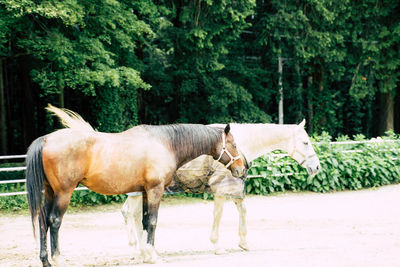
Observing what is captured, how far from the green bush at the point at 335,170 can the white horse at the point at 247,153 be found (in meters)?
4.30

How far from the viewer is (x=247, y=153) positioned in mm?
7297

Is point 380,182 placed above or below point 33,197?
below

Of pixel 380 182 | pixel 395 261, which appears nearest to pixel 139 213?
pixel 395 261

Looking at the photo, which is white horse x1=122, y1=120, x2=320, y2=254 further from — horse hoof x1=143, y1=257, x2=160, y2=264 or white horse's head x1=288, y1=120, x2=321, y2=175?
horse hoof x1=143, y1=257, x2=160, y2=264

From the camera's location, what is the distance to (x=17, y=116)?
25.7m

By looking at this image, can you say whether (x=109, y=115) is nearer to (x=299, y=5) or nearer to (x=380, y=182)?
(x=380, y=182)

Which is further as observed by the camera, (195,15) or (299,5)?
(299,5)

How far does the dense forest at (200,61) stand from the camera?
12.6 meters

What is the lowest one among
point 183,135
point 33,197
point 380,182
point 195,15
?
point 380,182

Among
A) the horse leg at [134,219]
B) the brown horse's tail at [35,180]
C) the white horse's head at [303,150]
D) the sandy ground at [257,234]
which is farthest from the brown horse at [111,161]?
the white horse's head at [303,150]

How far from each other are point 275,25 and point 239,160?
14338 mm

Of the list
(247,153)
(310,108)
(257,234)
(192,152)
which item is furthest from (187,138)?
(310,108)

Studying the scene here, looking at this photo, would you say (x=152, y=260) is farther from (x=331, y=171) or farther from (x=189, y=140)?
(x=331, y=171)

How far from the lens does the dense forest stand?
41.3ft
